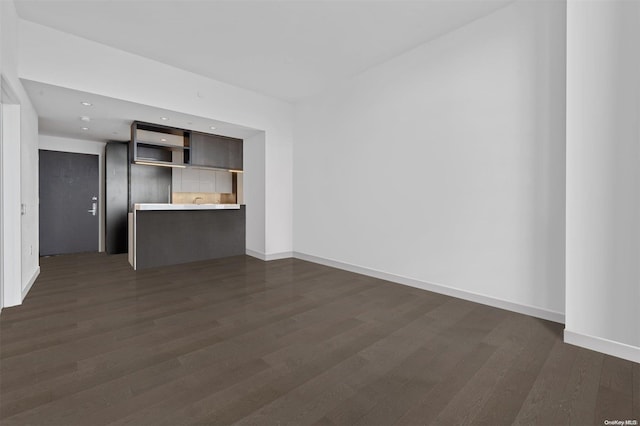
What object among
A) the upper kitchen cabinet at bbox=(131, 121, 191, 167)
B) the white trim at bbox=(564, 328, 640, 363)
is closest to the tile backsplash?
the upper kitchen cabinet at bbox=(131, 121, 191, 167)

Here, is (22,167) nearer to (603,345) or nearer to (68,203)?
(68,203)

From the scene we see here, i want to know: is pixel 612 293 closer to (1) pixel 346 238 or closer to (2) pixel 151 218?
(1) pixel 346 238

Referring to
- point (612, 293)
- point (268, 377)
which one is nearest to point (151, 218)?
point (268, 377)

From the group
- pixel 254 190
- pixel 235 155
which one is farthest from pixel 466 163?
pixel 235 155

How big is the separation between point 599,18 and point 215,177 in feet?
21.5

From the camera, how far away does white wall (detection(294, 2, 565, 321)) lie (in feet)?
9.12

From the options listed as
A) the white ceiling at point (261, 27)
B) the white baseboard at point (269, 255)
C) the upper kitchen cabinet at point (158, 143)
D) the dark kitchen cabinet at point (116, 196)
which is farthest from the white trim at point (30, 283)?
the white baseboard at point (269, 255)

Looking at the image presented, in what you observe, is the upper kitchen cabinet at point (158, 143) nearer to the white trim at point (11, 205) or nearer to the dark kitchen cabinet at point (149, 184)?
the dark kitchen cabinet at point (149, 184)

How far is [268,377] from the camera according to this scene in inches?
72.1

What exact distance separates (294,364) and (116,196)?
6.10 meters

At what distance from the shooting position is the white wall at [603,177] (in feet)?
7.02

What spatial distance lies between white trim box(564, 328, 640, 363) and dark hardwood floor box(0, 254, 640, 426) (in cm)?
9

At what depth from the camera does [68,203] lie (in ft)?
20.3

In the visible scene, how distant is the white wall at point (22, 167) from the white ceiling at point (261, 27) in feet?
1.53
